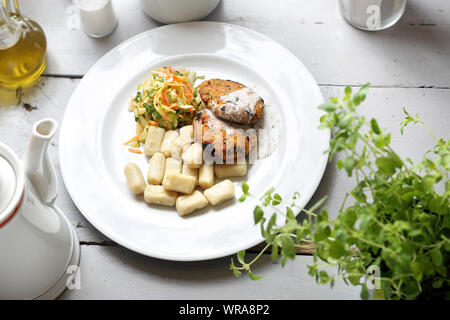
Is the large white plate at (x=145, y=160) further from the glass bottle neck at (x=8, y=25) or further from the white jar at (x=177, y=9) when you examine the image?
the glass bottle neck at (x=8, y=25)

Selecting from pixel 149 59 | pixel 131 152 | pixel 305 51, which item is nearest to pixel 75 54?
pixel 149 59

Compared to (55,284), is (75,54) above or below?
above

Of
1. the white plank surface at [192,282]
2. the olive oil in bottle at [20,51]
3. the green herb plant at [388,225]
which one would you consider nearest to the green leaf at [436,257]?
the green herb plant at [388,225]

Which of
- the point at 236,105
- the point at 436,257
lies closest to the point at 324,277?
the point at 436,257

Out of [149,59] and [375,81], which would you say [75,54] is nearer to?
[149,59]

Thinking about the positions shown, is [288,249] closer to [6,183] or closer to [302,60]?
[6,183]
